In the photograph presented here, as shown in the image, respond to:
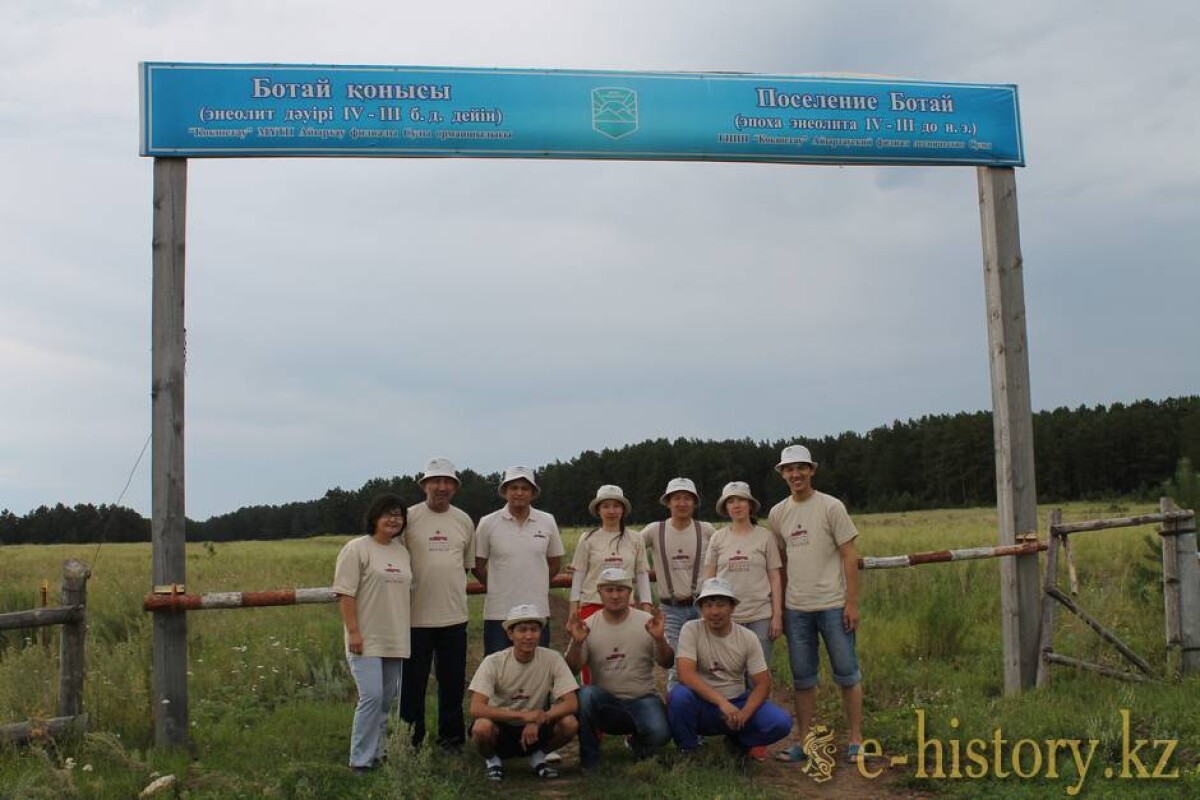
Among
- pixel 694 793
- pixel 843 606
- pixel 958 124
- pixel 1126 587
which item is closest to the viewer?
pixel 694 793

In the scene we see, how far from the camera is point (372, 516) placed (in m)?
6.54

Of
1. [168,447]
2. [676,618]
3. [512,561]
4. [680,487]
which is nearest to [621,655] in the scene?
[676,618]

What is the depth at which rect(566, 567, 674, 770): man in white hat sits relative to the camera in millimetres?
6680

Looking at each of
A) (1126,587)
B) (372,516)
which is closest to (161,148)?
(372,516)

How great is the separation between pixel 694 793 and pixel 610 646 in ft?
3.75

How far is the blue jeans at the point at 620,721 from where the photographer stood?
262 inches

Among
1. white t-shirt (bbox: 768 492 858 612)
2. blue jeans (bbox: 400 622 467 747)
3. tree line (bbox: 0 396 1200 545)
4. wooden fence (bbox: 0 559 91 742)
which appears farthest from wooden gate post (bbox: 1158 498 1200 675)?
tree line (bbox: 0 396 1200 545)

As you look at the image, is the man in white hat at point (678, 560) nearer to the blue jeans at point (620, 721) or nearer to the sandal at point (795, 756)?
the blue jeans at point (620, 721)

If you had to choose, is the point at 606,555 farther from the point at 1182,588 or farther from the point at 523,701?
the point at 1182,588

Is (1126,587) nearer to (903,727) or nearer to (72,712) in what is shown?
(903,727)

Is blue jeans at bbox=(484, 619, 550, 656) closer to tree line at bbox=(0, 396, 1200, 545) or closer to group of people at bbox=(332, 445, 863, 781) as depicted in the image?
group of people at bbox=(332, 445, 863, 781)

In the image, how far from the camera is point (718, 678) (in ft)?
21.9

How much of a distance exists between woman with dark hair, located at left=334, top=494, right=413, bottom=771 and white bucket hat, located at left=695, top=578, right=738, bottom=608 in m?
1.73

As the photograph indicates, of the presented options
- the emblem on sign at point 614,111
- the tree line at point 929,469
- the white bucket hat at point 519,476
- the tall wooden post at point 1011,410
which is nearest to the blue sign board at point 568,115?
the emblem on sign at point 614,111
